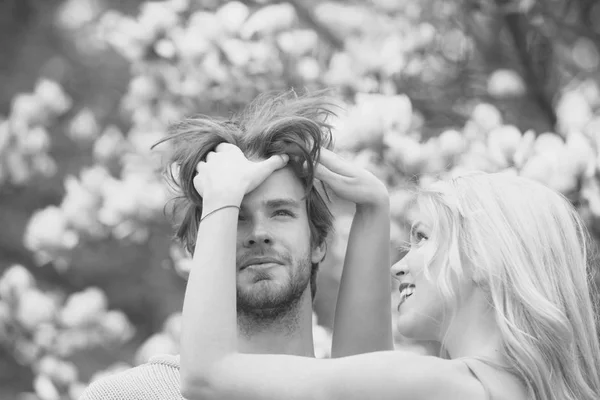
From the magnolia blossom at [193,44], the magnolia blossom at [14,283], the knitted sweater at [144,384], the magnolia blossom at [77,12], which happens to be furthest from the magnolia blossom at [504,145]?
the magnolia blossom at [77,12]

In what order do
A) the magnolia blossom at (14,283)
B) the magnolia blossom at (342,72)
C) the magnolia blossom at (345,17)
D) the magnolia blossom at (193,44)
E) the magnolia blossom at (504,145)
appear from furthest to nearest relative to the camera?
the magnolia blossom at (14,283) → the magnolia blossom at (345,17) → the magnolia blossom at (193,44) → the magnolia blossom at (342,72) → the magnolia blossom at (504,145)

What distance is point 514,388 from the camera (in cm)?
202

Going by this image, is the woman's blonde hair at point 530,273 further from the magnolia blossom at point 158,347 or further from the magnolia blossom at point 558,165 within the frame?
the magnolia blossom at point 158,347

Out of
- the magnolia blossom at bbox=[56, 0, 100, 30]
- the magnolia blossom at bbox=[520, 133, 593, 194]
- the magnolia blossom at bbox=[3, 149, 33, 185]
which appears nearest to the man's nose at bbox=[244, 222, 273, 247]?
the magnolia blossom at bbox=[520, 133, 593, 194]

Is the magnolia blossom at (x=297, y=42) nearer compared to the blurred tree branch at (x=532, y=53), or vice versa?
the blurred tree branch at (x=532, y=53)

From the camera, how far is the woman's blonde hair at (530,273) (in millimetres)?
2012

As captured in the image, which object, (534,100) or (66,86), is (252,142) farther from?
(66,86)

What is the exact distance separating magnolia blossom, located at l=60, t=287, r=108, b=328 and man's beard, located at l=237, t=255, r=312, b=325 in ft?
6.55

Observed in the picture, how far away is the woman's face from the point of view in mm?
2141

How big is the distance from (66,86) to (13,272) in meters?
0.93

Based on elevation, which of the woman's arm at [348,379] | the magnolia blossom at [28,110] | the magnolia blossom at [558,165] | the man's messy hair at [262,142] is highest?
the magnolia blossom at [28,110]

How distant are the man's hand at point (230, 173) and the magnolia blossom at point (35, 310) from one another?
2.13 metres

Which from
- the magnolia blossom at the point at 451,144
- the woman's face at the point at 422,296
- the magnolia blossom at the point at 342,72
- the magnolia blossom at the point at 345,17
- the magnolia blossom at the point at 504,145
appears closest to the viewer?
the woman's face at the point at 422,296

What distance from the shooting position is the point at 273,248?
243 centimetres
